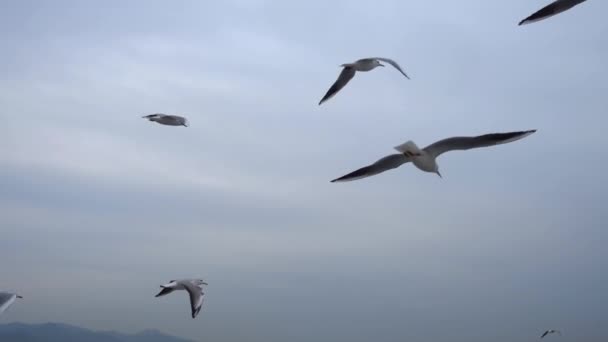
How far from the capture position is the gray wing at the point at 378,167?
28.8 ft

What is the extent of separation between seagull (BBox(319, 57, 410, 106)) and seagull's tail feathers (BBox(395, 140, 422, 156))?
6270 millimetres

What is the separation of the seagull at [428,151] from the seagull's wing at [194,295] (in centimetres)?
852

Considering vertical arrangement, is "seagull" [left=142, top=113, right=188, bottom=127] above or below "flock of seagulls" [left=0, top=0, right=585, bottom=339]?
above

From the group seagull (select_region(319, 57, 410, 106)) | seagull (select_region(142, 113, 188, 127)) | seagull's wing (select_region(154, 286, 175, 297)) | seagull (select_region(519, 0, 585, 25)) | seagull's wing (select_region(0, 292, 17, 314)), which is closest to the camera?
seagull's wing (select_region(0, 292, 17, 314))

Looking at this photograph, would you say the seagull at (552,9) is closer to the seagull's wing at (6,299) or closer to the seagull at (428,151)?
the seagull at (428,151)

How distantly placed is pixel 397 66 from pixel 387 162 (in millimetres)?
6985

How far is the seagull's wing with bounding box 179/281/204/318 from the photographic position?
15992 mm

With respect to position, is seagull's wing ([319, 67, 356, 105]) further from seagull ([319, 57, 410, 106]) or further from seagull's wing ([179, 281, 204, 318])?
seagull's wing ([179, 281, 204, 318])

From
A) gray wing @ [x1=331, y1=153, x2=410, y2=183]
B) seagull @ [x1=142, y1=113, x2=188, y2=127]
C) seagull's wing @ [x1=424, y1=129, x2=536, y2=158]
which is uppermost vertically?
seagull @ [x1=142, y1=113, x2=188, y2=127]

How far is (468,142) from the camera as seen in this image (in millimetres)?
8609

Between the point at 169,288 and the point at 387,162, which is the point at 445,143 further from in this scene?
the point at 169,288

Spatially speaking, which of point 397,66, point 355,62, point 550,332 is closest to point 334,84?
point 355,62

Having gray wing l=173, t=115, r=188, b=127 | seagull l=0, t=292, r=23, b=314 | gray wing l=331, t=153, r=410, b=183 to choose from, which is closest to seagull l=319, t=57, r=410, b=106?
gray wing l=173, t=115, r=188, b=127

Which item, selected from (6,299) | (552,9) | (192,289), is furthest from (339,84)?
(6,299)
